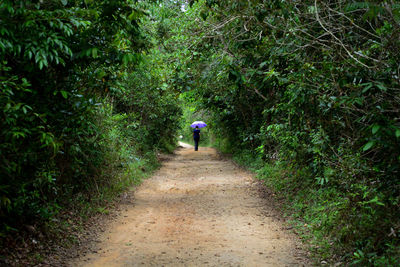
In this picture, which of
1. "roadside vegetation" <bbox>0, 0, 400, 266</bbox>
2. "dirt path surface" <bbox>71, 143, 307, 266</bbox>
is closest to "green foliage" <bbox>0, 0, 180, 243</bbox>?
"roadside vegetation" <bbox>0, 0, 400, 266</bbox>

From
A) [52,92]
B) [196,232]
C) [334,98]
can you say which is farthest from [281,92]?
[52,92]

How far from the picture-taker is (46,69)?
5352 millimetres

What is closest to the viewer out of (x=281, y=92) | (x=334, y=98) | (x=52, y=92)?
(x=334, y=98)

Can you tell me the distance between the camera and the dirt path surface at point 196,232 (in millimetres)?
5305

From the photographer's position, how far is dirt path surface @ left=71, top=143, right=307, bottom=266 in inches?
209

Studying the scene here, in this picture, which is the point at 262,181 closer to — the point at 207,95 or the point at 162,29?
the point at 207,95

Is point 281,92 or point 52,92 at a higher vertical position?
point 281,92

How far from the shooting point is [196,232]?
6602mm

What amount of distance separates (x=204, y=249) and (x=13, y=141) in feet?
11.0

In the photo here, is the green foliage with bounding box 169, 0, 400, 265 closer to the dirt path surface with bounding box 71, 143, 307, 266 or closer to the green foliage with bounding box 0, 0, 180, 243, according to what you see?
the dirt path surface with bounding box 71, 143, 307, 266

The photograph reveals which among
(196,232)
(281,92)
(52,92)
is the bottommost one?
(196,232)

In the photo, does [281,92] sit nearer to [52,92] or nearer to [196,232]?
[196,232]

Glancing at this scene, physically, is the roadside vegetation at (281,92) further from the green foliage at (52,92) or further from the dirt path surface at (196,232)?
the dirt path surface at (196,232)

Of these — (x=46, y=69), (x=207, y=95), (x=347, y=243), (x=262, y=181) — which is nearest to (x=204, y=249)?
(x=347, y=243)
